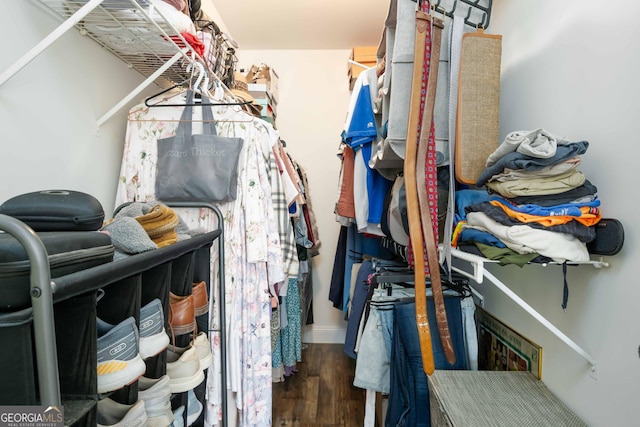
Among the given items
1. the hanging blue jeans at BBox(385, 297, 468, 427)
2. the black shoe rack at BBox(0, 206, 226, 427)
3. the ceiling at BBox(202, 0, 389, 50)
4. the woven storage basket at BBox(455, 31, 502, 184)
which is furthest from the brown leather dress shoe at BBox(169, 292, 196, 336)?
the ceiling at BBox(202, 0, 389, 50)

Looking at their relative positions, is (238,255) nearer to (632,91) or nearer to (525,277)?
(525,277)

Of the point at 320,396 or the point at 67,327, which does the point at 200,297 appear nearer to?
the point at 67,327

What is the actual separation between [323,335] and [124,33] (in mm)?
2475

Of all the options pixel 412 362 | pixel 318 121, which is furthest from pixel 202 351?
pixel 318 121

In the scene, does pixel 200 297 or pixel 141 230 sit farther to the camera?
pixel 200 297

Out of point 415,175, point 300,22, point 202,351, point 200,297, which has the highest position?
point 300,22

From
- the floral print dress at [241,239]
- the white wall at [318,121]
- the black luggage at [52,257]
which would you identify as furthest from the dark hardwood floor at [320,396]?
the black luggage at [52,257]

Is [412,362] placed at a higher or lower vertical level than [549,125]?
lower

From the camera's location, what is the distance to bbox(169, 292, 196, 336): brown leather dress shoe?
865 millimetres

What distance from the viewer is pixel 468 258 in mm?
897

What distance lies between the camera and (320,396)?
200 centimetres

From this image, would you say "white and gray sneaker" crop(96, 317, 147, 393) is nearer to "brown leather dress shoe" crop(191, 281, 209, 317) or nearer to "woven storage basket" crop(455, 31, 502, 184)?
"brown leather dress shoe" crop(191, 281, 209, 317)

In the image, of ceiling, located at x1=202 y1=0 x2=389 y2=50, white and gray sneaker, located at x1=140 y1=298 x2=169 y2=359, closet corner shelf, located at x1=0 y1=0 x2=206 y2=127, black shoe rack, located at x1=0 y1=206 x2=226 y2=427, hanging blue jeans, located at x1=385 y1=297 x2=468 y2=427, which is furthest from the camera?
ceiling, located at x1=202 y1=0 x2=389 y2=50

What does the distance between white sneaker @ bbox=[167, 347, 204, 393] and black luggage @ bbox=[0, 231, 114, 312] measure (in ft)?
1.34
